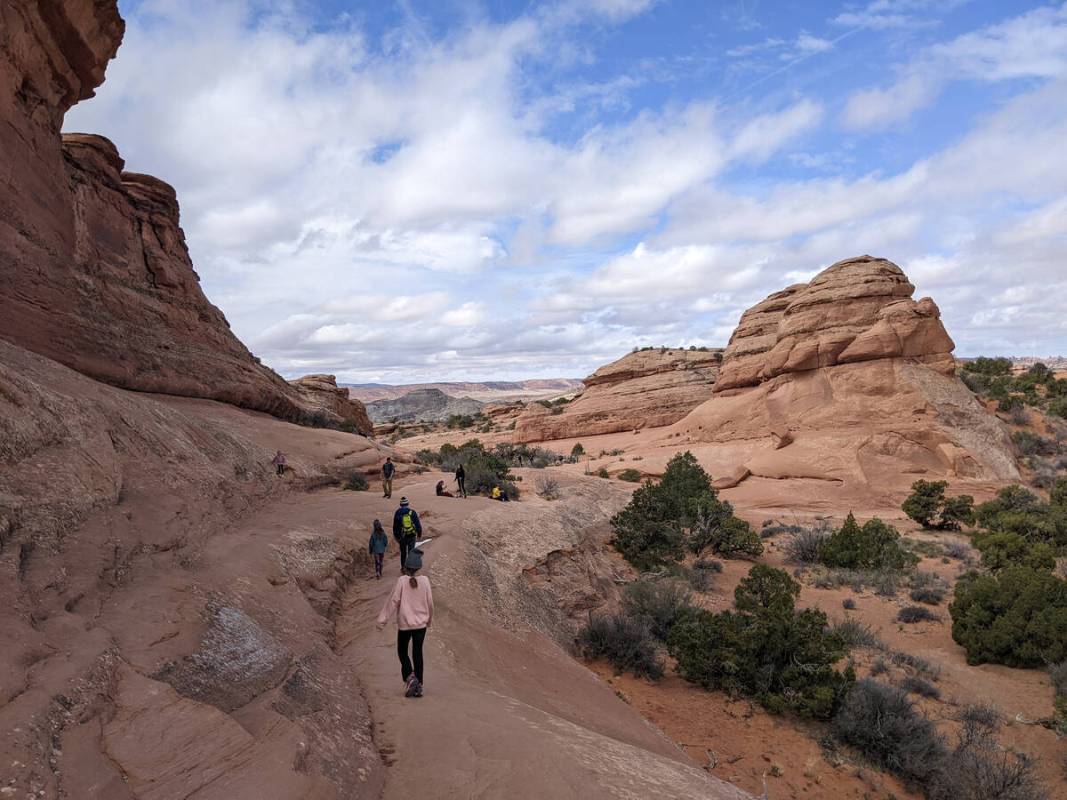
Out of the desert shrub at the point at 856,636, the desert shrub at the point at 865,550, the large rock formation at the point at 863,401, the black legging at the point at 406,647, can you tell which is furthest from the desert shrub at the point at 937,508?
the black legging at the point at 406,647

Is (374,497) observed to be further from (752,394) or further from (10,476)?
(752,394)

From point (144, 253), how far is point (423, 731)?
22453mm

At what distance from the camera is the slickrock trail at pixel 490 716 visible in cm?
414

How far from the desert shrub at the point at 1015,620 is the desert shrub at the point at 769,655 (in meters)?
3.56

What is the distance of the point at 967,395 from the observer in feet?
92.3

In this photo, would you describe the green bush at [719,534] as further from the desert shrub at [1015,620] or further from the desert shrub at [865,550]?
the desert shrub at [1015,620]

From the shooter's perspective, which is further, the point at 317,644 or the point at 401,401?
the point at 401,401

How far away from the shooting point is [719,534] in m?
19.1

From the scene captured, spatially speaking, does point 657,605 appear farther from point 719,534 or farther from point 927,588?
point 927,588

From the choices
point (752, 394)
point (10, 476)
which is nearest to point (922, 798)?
point (10, 476)

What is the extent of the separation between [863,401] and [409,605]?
1142 inches

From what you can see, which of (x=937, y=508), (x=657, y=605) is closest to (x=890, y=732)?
(x=657, y=605)

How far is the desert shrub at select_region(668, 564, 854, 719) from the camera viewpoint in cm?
938

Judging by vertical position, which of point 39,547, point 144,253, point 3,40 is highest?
point 3,40
